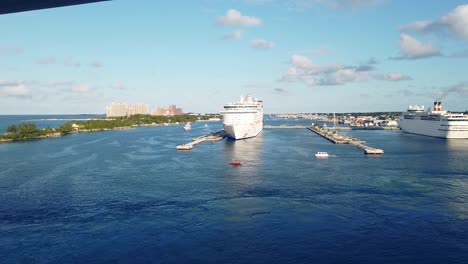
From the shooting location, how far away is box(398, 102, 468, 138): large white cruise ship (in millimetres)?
73562

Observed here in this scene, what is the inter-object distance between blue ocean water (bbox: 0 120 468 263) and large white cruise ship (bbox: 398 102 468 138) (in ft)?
117

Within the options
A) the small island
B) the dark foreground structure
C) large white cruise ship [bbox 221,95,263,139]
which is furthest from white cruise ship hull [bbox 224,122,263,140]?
the dark foreground structure

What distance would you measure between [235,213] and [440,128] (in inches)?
2662

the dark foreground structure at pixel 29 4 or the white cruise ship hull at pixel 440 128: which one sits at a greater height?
the dark foreground structure at pixel 29 4

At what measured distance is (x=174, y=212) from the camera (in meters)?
24.4

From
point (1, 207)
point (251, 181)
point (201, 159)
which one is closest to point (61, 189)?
point (1, 207)

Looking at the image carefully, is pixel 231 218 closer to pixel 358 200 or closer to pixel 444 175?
pixel 358 200

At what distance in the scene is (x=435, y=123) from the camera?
3108 inches

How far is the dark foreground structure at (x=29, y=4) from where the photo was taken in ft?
41.3

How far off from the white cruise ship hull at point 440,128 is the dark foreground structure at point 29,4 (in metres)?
77.3

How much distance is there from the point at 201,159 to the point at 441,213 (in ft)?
98.9

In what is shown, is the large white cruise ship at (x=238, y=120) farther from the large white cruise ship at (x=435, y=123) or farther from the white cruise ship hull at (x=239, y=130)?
the large white cruise ship at (x=435, y=123)

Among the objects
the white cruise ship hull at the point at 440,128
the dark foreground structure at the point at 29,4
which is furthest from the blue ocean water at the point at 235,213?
the white cruise ship hull at the point at 440,128

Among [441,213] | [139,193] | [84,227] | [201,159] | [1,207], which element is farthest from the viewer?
[201,159]
